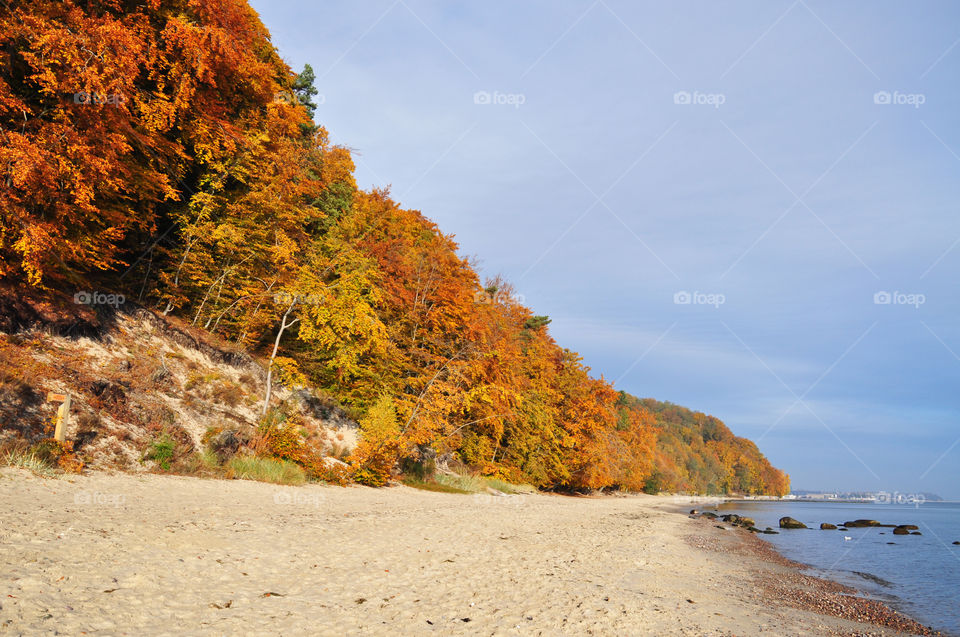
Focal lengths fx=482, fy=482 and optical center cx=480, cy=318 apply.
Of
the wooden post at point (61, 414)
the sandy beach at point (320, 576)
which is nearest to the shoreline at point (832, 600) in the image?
the sandy beach at point (320, 576)

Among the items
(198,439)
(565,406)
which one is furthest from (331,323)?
(565,406)

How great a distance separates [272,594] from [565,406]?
4294cm

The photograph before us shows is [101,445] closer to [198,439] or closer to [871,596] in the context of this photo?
[198,439]

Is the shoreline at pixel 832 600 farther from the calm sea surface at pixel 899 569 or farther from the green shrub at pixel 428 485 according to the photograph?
the green shrub at pixel 428 485

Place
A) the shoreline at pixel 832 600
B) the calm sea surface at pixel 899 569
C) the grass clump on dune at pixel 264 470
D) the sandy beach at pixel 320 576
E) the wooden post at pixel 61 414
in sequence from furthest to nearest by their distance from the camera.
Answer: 1. the grass clump on dune at pixel 264 470
2. the calm sea surface at pixel 899 569
3. the wooden post at pixel 61 414
4. the shoreline at pixel 832 600
5. the sandy beach at pixel 320 576

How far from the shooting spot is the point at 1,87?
12758mm
